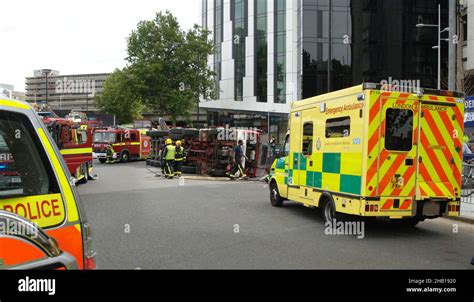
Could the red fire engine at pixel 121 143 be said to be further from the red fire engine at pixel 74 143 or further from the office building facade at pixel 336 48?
the red fire engine at pixel 74 143

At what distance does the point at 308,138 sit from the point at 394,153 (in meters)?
2.35

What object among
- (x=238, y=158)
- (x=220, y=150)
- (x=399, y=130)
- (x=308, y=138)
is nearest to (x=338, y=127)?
(x=399, y=130)

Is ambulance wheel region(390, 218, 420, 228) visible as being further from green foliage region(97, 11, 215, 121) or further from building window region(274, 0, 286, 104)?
building window region(274, 0, 286, 104)

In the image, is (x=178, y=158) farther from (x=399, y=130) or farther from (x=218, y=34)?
(x=218, y=34)

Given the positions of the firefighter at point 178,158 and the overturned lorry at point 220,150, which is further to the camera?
the firefighter at point 178,158

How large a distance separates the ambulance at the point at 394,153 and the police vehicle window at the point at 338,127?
2 cm

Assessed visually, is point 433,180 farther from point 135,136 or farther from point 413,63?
point 413,63

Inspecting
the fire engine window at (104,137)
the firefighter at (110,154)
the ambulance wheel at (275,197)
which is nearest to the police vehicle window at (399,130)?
the ambulance wheel at (275,197)

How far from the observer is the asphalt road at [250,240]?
20.2 ft

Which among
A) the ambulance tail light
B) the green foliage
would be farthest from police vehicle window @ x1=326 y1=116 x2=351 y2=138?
the green foliage

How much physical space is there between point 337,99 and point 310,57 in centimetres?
3769

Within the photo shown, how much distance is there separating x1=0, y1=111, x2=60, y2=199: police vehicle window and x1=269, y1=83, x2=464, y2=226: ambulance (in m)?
5.91

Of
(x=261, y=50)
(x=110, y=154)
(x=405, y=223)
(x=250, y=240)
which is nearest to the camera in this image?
(x=250, y=240)

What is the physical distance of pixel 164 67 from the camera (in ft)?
130
